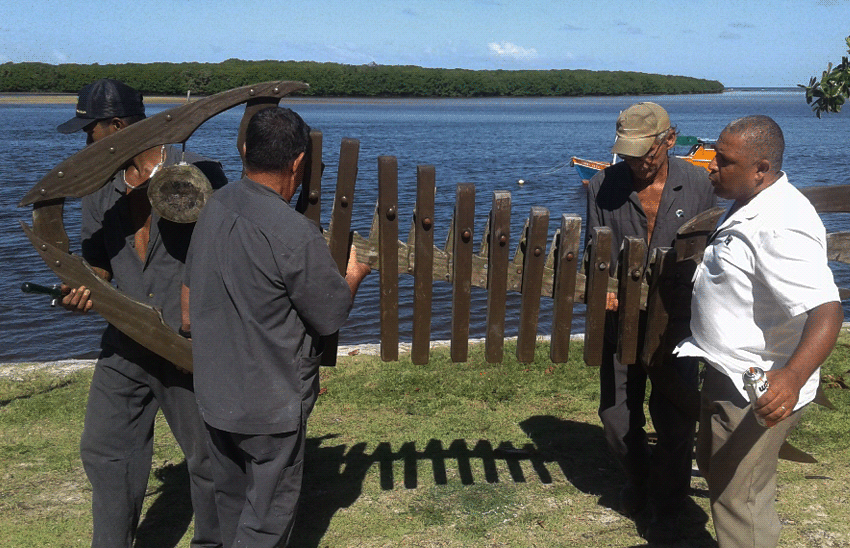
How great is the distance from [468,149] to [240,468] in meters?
42.7

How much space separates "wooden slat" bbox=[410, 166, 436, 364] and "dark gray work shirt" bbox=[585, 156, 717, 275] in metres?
0.85

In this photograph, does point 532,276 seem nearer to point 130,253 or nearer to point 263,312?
point 263,312

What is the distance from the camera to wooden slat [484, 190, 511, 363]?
13.1 ft

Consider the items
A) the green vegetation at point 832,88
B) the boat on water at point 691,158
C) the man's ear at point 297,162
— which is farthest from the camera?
the boat on water at point 691,158

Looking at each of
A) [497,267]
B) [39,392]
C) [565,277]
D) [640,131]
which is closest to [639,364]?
[565,277]

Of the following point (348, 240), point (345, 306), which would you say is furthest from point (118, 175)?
point (345, 306)

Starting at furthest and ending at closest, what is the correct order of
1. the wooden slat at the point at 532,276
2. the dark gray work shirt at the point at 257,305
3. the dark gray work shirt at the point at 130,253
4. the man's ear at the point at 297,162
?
the wooden slat at the point at 532,276 < the dark gray work shirt at the point at 130,253 < the man's ear at the point at 297,162 < the dark gray work shirt at the point at 257,305

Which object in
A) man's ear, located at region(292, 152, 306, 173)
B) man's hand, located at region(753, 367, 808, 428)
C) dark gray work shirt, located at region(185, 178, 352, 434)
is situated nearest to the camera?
man's hand, located at region(753, 367, 808, 428)

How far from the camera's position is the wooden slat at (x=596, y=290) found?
405 cm

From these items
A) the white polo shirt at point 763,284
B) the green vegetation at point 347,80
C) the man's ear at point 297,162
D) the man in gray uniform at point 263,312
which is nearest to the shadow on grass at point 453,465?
the man in gray uniform at point 263,312

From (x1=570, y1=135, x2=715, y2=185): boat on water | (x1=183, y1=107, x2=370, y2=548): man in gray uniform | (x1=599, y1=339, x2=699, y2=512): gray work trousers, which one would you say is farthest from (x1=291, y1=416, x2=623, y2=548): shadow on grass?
(x1=570, y1=135, x2=715, y2=185): boat on water

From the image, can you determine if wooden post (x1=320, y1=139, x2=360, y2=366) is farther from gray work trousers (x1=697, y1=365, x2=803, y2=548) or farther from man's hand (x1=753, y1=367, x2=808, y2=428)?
man's hand (x1=753, y1=367, x2=808, y2=428)

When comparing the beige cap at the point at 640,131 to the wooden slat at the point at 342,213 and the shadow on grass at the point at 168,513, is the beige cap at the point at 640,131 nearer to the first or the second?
the wooden slat at the point at 342,213

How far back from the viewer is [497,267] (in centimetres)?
413
